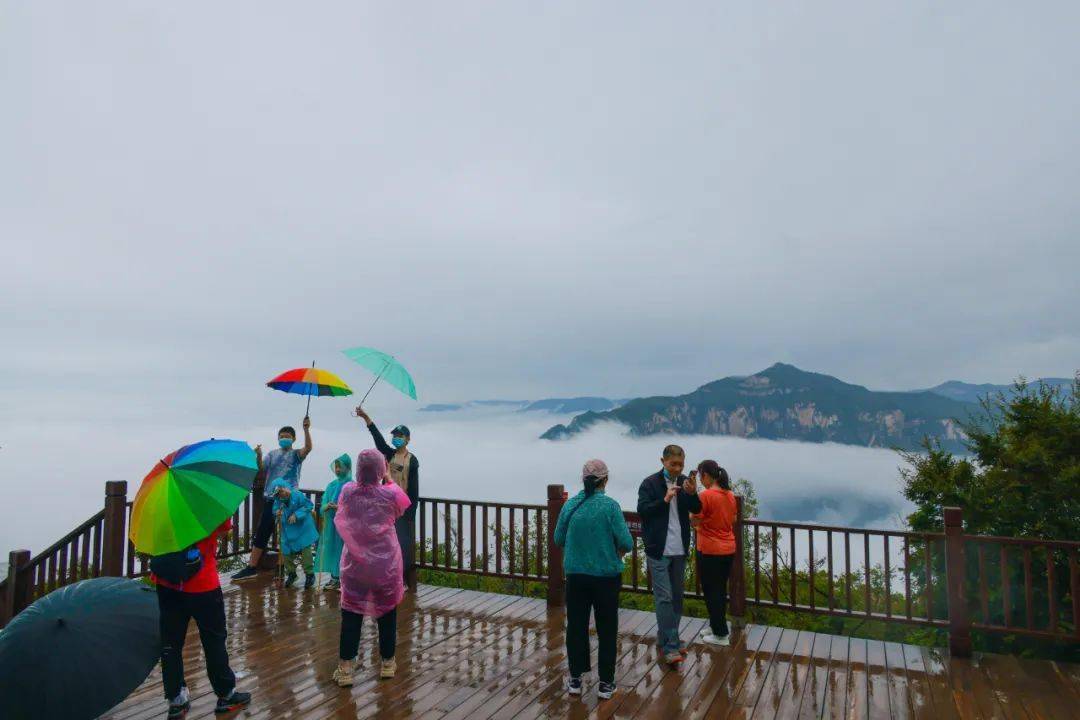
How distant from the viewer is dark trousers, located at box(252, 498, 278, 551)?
8.28 m

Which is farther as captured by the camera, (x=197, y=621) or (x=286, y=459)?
(x=286, y=459)

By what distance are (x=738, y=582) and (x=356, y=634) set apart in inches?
162

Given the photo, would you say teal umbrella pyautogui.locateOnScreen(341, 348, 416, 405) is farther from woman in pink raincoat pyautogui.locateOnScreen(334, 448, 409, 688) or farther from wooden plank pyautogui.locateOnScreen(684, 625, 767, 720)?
wooden plank pyautogui.locateOnScreen(684, 625, 767, 720)

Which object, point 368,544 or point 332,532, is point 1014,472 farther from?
point 332,532

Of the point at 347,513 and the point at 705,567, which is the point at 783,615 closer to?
the point at 705,567

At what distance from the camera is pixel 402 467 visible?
23.9 ft

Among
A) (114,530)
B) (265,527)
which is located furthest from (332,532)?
(114,530)

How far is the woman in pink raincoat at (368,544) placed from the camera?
4.67 m

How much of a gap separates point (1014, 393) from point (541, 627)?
7.56 m

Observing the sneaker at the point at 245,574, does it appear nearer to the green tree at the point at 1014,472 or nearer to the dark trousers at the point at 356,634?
the dark trousers at the point at 356,634

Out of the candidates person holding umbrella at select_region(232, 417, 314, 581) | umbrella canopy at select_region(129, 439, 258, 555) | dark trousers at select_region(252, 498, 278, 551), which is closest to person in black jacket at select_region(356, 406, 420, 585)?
person holding umbrella at select_region(232, 417, 314, 581)

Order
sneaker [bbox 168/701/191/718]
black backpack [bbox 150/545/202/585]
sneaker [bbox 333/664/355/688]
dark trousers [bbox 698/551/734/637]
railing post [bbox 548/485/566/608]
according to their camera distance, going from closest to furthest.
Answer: black backpack [bbox 150/545/202/585]
sneaker [bbox 168/701/191/718]
sneaker [bbox 333/664/355/688]
dark trousers [bbox 698/551/734/637]
railing post [bbox 548/485/566/608]

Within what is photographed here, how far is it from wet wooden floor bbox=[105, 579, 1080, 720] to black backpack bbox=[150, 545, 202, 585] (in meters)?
1.26

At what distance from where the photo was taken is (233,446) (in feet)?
13.9
